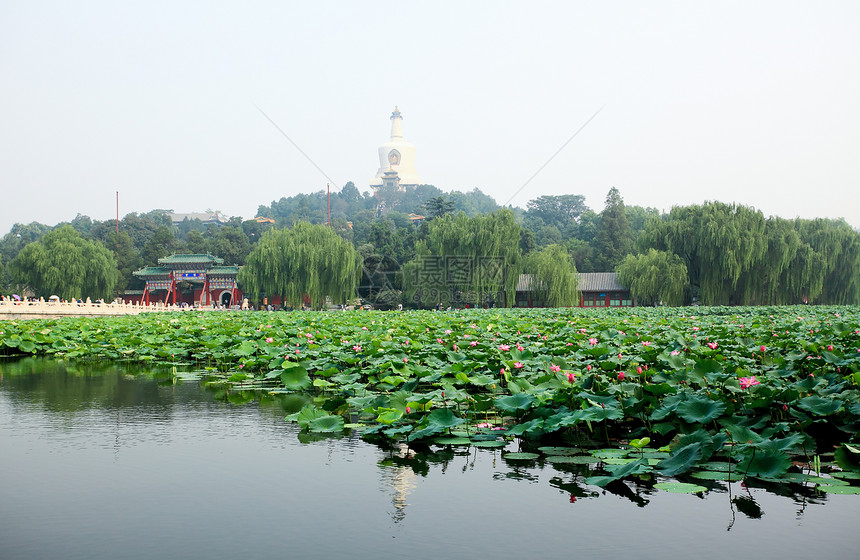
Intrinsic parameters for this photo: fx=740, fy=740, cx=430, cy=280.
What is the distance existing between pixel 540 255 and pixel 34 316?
1716 cm

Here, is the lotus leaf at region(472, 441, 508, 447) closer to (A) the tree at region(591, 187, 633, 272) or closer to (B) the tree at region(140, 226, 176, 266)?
(A) the tree at region(591, 187, 633, 272)

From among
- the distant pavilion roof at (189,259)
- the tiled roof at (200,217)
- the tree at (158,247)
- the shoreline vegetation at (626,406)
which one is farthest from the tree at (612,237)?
the tiled roof at (200,217)

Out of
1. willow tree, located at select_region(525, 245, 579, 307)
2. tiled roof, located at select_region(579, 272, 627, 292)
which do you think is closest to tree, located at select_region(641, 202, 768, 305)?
willow tree, located at select_region(525, 245, 579, 307)

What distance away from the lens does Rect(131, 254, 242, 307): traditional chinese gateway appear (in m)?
36.5

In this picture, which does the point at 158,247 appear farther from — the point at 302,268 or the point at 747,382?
the point at 747,382

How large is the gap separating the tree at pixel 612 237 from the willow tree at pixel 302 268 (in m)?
16.4

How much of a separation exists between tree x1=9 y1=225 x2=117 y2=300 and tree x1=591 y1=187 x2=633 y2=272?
80.8ft

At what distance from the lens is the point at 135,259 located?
1628 inches

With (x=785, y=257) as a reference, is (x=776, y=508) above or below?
below

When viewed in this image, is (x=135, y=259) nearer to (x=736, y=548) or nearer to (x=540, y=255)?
(x=540, y=255)

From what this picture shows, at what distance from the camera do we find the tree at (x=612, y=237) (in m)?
39.9

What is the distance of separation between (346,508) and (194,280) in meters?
36.2

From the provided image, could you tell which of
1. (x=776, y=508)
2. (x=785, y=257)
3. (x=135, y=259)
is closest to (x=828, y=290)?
(x=785, y=257)

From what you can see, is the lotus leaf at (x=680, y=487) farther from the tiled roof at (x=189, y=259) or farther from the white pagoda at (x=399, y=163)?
the white pagoda at (x=399, y=163)
